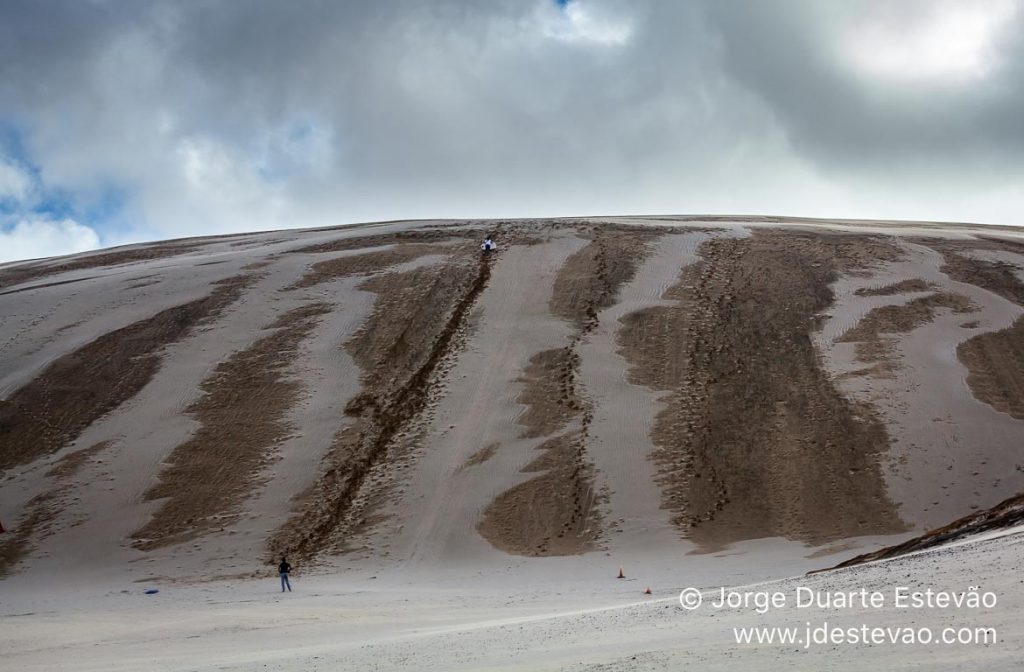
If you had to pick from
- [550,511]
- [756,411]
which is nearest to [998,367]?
[756,411]

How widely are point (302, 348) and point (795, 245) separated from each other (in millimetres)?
25660

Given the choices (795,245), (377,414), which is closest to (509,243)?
(795,245)

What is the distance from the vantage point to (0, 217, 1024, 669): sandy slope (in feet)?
85.8

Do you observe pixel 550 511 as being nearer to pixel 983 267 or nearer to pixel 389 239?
pixel 389 239

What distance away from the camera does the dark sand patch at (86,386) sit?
35.6 m

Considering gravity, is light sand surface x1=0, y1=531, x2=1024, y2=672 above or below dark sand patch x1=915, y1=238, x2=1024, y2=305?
below

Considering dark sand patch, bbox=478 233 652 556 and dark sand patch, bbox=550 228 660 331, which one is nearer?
dark sand patch, bbox=478 233 652 556

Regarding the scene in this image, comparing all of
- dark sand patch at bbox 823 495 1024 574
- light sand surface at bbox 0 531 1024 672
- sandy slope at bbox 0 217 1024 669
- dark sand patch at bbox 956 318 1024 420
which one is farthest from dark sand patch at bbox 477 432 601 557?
dark sand patch at bbox 956 318 1024 420

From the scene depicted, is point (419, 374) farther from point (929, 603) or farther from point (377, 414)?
point (929, 603)

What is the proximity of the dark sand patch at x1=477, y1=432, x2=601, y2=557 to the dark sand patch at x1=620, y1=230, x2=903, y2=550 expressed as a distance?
2.72 m

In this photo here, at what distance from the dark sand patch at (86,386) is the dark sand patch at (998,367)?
32441mm

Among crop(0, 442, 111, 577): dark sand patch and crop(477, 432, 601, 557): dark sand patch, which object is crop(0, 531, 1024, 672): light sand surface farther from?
crop(0, 442, 111, 577): dark sand patch

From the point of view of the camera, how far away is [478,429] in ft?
115

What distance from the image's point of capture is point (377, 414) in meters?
36.3
